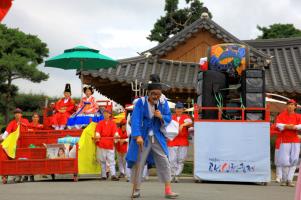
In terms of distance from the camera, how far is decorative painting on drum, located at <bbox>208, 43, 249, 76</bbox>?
12984mm

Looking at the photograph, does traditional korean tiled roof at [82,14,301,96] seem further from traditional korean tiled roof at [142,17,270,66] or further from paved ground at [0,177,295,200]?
paved ground at [0,177,295,200]

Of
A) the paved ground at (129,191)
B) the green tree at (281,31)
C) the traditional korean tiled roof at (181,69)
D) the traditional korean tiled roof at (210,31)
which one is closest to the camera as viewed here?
the paved ground at (129,191)

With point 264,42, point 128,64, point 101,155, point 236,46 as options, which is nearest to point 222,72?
point 236,46

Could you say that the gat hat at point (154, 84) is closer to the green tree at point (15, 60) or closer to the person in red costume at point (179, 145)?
the person in red costume at point (179, 145)

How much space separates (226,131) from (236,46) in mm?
2343

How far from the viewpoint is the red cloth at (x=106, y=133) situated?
42.0 ft

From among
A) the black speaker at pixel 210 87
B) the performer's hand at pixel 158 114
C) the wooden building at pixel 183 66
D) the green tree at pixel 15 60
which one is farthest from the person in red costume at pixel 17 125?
the green tree at pixel 15 60

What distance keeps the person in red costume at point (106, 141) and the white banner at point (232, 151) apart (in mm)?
2063

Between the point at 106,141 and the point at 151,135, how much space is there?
407 centimetres

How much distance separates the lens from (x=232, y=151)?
38.9 feet

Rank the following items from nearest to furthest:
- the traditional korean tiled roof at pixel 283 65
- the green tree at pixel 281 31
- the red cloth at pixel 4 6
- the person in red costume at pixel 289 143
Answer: the red cloth at pixel 4 6 → the person in red costume at pixel 289 143 → the traditional korean tiled roof at pixel 283 65 → the green tree at pixel 281 31

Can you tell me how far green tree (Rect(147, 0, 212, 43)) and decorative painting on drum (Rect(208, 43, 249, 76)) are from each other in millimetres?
25023

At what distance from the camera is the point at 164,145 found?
29.5 feet

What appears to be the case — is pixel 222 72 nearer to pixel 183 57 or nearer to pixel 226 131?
pixel 226 131
